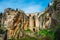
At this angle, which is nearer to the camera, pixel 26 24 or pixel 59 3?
pixel 59 3

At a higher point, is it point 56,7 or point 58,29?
point 56,7

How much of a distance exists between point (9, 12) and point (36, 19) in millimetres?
20588

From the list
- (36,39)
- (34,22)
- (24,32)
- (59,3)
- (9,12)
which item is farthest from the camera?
(9,12)

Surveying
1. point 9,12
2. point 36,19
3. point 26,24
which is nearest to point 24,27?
point 26,24

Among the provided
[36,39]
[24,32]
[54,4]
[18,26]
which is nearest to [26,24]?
[18,26]

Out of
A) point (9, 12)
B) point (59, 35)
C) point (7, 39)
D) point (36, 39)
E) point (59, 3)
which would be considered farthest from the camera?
point (9, 12)

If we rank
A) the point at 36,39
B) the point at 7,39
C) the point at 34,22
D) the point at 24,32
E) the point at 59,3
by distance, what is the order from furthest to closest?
the point at 34,22
the point at 7,39
the point at 24,32
the point at 36,39
the point at 59,3

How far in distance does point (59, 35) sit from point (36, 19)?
4834 cm

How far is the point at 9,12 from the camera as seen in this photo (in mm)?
94250

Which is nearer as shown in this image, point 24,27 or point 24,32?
point 24,32

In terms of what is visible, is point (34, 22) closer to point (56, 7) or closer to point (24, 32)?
point (24, 32)

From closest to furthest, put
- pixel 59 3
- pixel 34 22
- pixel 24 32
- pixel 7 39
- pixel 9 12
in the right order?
pixel 59 3 → pixel 24 32 → pixel 7 39 → pixel 34 22 → pixel 9 12

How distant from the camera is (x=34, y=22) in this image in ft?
245

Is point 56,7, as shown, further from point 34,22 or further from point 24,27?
point 34,22
